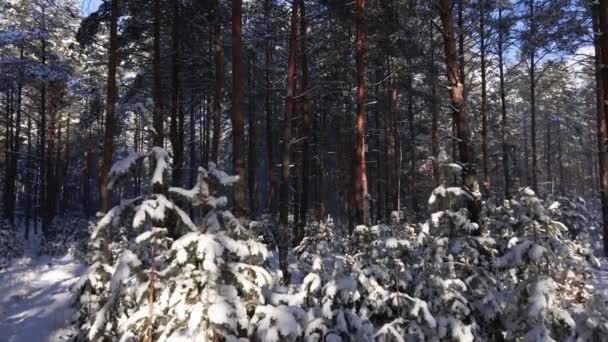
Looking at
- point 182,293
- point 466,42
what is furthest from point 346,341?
point 466,42

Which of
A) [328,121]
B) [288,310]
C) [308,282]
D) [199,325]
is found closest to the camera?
[199,325]

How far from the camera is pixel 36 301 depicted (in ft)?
35.7

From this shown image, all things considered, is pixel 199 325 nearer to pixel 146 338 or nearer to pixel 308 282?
pixel 146 338

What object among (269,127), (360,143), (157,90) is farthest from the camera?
(269,127)

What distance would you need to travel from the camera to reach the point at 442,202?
648 cm

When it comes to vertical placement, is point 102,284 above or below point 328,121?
A: below

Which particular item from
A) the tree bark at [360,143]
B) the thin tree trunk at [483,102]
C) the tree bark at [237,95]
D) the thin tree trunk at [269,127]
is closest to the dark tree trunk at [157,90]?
the tree bark at [237,95]

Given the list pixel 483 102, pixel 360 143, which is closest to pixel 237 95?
pixel 360 143

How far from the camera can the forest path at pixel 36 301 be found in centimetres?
862

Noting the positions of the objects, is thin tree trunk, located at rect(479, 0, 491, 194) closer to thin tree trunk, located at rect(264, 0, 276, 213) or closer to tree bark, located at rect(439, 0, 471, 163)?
thin tree trunk, located at rect(264, 0, 276, 213)

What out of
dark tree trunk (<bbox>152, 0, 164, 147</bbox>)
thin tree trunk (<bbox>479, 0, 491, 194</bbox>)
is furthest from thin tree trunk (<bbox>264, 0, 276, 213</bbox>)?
thin tree trunk (<bbox>479, 0, 491, 194</bbox>)

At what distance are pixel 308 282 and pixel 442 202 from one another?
2369 millimetres

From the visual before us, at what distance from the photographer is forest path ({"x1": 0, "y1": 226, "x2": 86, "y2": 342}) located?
8.62m

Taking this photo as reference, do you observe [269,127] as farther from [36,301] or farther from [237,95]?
[36,301]
